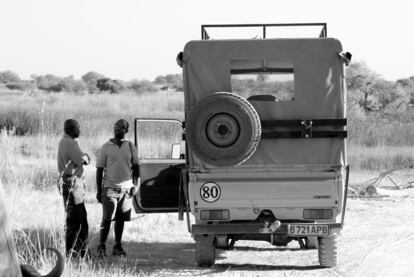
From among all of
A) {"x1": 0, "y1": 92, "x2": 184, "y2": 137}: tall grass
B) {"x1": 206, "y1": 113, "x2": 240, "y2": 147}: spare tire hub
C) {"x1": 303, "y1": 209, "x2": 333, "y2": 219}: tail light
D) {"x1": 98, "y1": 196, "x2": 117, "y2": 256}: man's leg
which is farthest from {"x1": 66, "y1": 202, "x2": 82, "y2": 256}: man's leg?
{"x1": 0, "y1": 92, "x2": 184, "y2": 137}: tall grass

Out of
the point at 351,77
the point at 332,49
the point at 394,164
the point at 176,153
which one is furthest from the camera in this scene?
the point at 351,77

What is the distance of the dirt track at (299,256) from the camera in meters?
9.87

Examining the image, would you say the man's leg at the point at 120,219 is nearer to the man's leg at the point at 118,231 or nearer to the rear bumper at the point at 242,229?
the man's leg at the point at 118,231

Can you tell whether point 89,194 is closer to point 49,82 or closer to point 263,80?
point 263,80

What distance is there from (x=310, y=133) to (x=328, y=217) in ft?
3.29

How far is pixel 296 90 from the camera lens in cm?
977

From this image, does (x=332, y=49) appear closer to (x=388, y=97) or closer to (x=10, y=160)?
(x=10, y=160)

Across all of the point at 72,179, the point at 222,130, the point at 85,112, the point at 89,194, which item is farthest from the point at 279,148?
the point at 85,112

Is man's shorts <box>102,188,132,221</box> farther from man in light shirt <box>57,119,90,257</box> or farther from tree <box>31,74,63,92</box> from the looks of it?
tree <box>31,74,63,92</box>

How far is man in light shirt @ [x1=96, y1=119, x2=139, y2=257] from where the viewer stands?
34.6 ft

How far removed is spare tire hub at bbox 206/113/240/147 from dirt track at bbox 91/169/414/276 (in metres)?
1.51

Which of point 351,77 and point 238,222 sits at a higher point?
point 351,77

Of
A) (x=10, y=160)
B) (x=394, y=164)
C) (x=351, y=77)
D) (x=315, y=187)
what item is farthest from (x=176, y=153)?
(x=351, y=77)

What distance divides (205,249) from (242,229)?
603 millimetres
